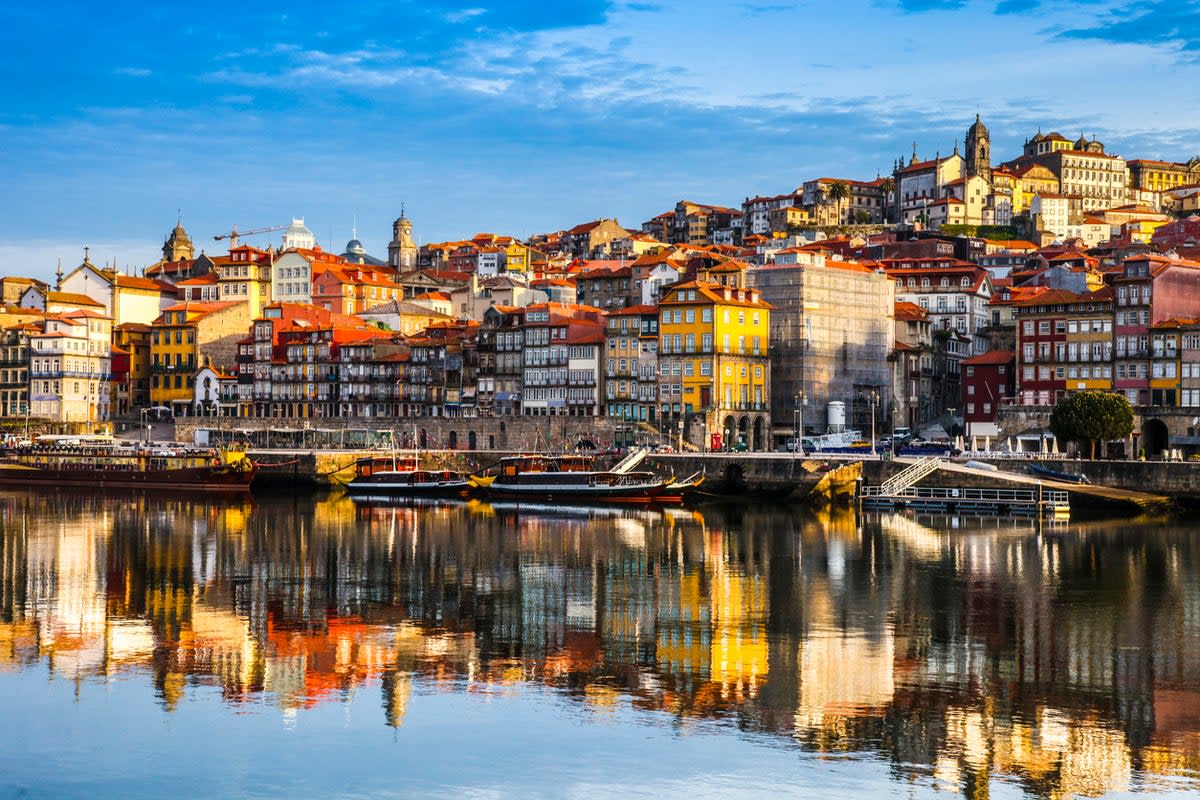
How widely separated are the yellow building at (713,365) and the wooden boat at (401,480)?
1228 cm

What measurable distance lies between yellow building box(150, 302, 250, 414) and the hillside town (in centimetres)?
17

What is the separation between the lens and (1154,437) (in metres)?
66.9

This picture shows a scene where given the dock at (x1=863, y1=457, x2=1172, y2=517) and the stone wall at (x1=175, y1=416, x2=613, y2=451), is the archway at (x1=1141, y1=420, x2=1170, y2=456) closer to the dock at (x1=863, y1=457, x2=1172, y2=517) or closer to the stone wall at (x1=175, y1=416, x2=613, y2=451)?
the dock at (x1=863, y1=457, x2=1172, y2=517)

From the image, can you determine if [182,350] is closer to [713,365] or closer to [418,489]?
[418,489]

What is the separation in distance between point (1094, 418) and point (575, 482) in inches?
843

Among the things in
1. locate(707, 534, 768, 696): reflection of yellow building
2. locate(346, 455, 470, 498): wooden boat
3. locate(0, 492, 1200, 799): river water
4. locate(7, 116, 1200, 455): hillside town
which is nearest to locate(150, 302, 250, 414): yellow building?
locate(7, 116, 1200, 455): hillside town

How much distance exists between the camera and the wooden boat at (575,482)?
62281mm

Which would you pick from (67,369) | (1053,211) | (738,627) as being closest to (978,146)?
(1053,211)

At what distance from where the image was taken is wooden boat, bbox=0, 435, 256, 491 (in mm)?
70500

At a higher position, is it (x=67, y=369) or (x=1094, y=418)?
(x=67, y=369)

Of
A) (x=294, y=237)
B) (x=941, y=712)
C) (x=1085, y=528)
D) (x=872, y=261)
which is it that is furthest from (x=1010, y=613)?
(x=294, y=237)

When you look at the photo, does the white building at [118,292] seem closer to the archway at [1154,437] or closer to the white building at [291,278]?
the white building at [291,278]

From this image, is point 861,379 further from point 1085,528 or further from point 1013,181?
point 1013,181

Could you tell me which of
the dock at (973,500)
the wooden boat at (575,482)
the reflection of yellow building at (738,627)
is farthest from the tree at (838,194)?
the reflection of yellow building at (738,627)
